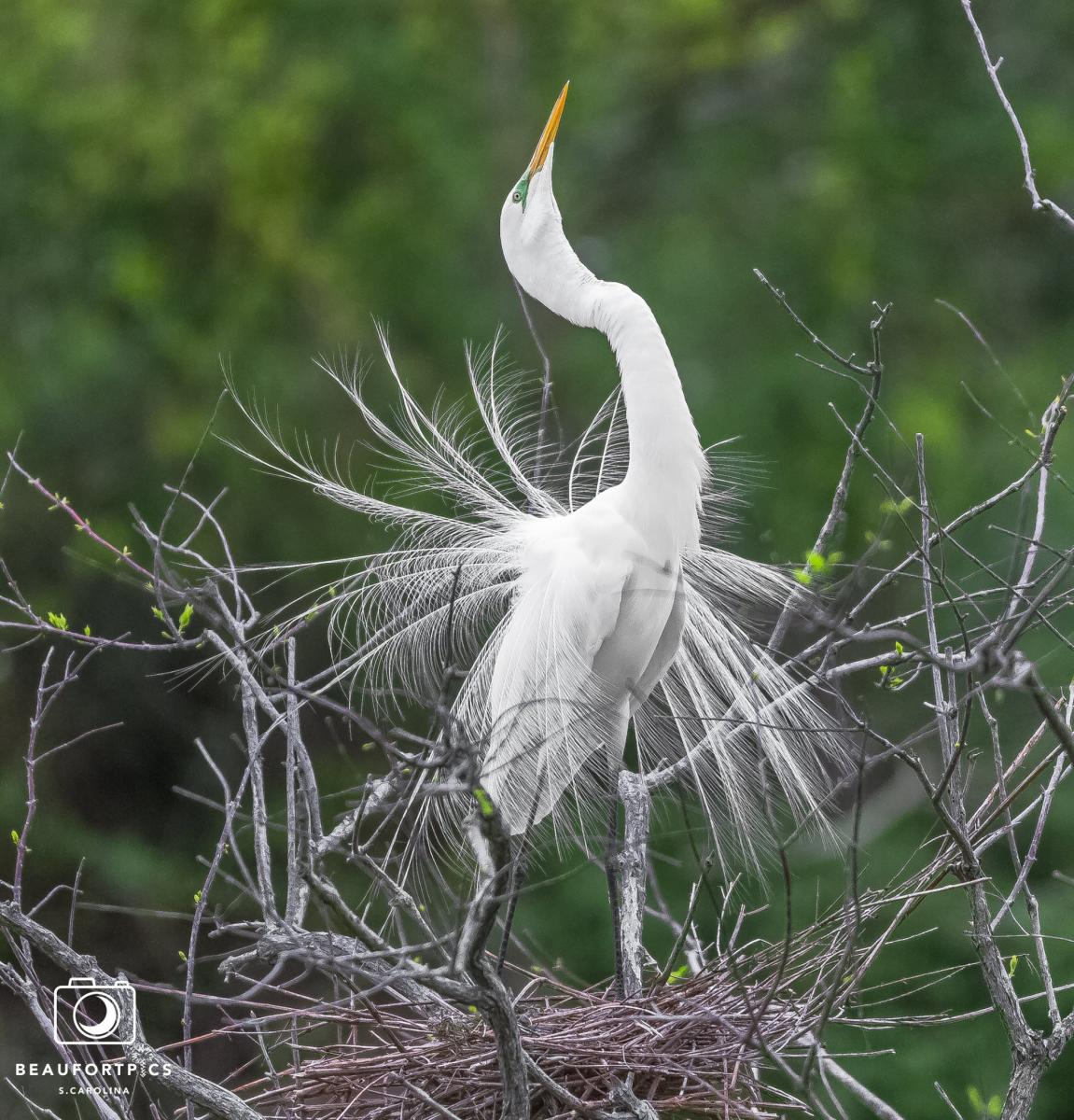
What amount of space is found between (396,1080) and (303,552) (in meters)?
4.47

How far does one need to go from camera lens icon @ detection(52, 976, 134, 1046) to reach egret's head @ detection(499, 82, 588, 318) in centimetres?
152

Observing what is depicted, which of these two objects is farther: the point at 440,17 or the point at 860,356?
the point at 440,17

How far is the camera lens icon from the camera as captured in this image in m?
2.12

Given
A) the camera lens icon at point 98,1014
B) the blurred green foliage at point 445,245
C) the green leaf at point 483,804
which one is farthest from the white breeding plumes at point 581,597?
the blurred green foliage at point 445,245

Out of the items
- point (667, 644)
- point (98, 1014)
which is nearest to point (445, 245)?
point (667, 644)

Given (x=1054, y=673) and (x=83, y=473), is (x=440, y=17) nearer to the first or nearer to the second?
(x=83, y=473)

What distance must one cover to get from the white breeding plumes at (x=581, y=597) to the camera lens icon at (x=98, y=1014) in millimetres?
727

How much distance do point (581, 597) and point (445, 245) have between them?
517cm

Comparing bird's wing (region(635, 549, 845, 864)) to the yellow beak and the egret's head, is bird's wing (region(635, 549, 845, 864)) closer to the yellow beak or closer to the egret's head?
the egret's head

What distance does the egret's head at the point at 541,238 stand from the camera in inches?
112

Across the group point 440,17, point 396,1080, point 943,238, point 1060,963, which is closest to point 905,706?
point 1060,963

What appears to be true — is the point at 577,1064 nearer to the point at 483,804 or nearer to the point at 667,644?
the point at 667,644

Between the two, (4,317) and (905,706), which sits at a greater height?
(4,317)

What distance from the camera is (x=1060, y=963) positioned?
5227 millimetres
